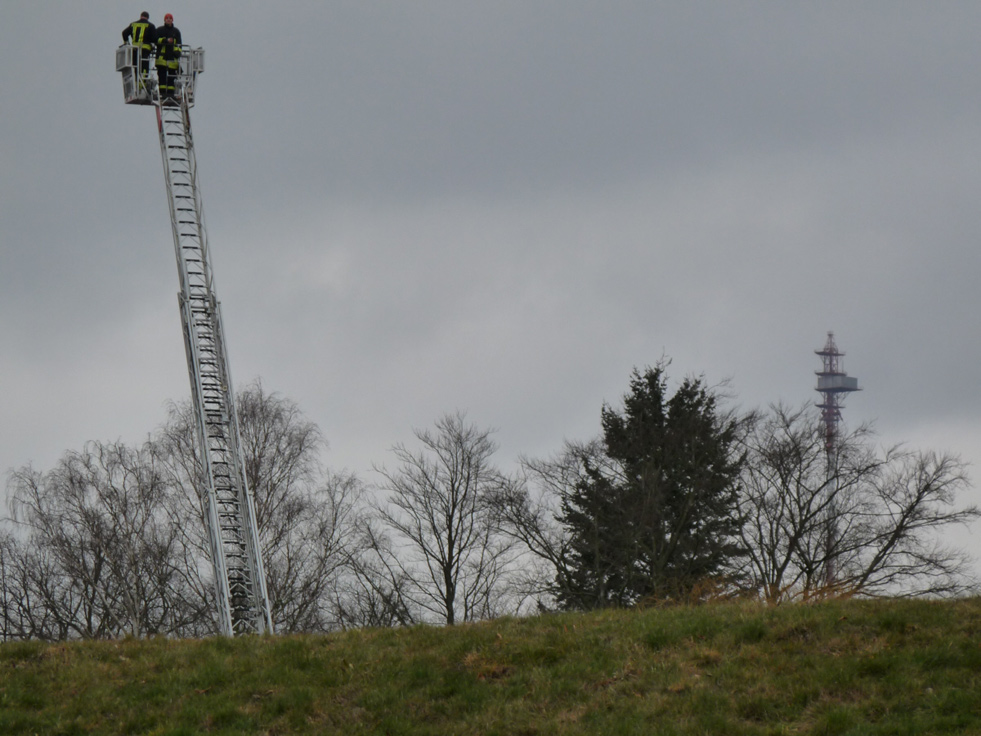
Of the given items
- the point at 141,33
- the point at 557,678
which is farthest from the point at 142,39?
the point at 557,678

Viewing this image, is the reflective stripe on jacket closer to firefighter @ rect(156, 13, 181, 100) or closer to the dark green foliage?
firefighter @ rect(156, 13, 181, 100)

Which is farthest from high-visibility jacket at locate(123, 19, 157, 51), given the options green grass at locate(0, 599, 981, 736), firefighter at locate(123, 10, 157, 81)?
green grass at locate(0, 599, 981, 736)

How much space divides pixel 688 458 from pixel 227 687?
27.3 meters

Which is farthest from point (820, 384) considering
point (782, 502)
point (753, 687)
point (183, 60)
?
point (753, 687)

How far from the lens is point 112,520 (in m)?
45.6

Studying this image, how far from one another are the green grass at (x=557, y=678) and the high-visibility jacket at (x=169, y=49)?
55.2 feet

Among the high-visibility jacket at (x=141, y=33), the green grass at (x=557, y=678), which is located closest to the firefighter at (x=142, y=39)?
the high-visibility jacket at (x=141, y=33)

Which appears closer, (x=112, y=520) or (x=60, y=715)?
(x=60, y=715)

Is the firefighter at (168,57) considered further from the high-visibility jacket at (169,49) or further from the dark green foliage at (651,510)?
the dark green foliage at (651,510)

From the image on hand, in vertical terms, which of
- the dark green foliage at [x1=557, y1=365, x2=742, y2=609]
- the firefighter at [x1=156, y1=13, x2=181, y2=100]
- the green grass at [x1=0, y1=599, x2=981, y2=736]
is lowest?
the green grass at [x1=0, y1=599, x2=981, y2=736]

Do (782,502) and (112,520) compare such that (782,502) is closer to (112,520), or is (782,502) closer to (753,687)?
(112,520)

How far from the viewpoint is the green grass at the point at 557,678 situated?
1312 centimetres

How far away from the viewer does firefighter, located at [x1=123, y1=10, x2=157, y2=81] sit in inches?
1133

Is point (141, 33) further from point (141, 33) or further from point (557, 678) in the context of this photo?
point (557, 678)
